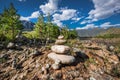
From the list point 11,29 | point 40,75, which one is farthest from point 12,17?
point 40,75

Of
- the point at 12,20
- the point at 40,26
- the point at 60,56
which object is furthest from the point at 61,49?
the point at 40,26

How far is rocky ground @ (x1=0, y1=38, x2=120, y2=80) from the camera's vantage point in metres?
15.0

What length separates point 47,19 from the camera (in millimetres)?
73625

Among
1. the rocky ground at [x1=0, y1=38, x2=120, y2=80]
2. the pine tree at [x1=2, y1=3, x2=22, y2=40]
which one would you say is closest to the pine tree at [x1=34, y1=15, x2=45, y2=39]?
the pine tree at [x1=2, y1=3, x2=22, y2=40]

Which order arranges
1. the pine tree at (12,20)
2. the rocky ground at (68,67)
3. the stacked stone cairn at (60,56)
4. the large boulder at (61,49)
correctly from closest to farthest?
the rocky ground at (68,67) → the stacked stone cairn at (60,56) → the large boulder at (61,49) → the pine tree at (12,20)

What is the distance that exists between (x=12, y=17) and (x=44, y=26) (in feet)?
75.9

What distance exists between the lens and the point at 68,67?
16.1 metres

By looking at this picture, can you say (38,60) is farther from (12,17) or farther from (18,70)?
(12,17)

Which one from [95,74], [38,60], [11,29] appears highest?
[11,29]

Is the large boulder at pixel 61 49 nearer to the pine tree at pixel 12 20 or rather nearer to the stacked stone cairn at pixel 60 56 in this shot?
the stacked stone cairn at pixel 60 56

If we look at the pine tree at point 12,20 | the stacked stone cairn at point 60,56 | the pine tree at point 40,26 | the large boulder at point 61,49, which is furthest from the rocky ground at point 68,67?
the pine tree at point 40,26

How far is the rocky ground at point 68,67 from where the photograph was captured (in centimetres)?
1502

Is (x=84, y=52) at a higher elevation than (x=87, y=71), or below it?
higher

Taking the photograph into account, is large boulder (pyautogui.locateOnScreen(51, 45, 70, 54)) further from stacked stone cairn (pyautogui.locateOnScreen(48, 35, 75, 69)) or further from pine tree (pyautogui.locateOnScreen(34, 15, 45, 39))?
pine tree (pyautogui.locateOnScreen(34, 15, 45, 39))
